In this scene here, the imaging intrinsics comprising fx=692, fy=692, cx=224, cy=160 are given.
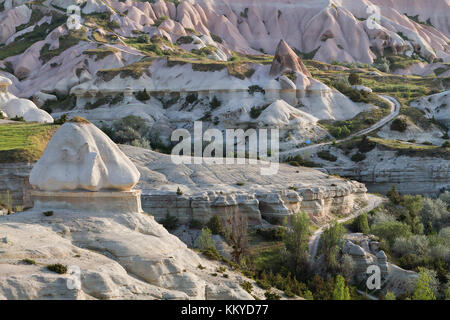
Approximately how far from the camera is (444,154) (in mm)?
65125

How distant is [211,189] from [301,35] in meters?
101

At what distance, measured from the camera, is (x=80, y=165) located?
94.0ft

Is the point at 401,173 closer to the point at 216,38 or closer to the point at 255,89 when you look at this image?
the point at 255,89

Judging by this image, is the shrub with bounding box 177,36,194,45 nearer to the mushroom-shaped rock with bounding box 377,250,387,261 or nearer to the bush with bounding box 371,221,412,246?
the bush with bounding box 371,221,412,246

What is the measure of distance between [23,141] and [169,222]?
13130mm

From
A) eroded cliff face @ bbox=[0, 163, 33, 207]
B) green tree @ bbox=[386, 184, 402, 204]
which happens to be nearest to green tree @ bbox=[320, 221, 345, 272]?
green tree @ bbox=[386, 184, 402, 204]

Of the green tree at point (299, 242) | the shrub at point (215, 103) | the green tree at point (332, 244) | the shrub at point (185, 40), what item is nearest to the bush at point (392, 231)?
the green tree at point (332, 244)

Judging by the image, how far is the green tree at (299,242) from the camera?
134 feet

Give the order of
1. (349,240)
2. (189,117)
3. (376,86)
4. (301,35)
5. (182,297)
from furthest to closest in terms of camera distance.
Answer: (301,35) → (376,86) → (189,117) → (349,240) → (182,297)

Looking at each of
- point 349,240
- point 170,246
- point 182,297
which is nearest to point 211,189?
point 349,240

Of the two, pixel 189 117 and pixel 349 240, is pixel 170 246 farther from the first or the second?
pixel 189 117

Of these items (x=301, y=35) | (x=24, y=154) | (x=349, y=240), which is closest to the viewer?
(x=349, y=240)

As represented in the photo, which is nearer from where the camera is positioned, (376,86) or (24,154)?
(24,154)

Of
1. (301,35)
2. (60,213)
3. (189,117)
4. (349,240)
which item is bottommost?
(349,240)
